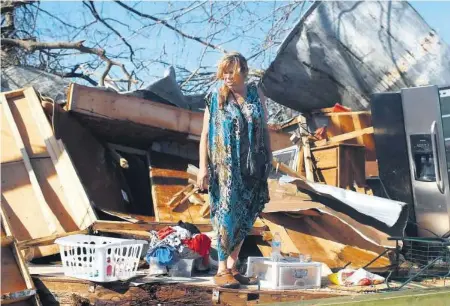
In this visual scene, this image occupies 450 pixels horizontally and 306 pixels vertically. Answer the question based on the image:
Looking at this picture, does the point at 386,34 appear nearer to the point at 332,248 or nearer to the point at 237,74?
the point at 332,248

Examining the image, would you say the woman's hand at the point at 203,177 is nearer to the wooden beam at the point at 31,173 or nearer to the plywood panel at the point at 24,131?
the wooden beam at the point at 31,173

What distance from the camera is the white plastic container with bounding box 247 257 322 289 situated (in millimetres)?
4027

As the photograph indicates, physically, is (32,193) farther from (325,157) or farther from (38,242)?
(325,157)

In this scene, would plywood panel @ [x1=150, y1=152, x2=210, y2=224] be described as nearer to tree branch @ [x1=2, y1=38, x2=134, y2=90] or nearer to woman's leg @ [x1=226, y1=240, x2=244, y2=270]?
woman's leg @ [x1=226, y1=240, x2=244, y2=270]

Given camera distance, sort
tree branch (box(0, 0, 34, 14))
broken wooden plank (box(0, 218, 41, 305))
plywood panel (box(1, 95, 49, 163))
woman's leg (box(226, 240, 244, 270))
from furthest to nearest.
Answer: tree branch (box(0, 0, 34, 14))
plywood panel (box(1, 95, 49, 163))
woman's leg (box(226, 240, 244, 270))
broken wooden plank (box(0, 218, 41, 305))

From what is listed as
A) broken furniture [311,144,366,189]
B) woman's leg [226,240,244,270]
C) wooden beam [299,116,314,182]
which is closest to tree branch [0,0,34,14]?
wooden beam [299,116,314,182]

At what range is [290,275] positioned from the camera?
4.08m

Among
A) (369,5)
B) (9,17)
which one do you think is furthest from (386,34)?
(9,17)

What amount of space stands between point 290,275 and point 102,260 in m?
1.17

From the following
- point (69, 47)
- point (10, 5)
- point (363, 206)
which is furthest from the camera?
point (10, 5)

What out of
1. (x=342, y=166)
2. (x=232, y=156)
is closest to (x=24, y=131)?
(x=232, y=156)

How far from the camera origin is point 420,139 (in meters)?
5.31

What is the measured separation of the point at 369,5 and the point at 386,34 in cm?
36

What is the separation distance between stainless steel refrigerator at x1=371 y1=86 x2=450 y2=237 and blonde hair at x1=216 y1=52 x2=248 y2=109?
1964mm
